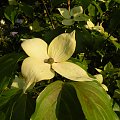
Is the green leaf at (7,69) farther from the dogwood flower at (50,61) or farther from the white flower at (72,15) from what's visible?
the white flower at (72,15)

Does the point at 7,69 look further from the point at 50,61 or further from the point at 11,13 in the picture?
the point at 11,13

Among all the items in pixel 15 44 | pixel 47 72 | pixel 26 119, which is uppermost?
pixel 47 72

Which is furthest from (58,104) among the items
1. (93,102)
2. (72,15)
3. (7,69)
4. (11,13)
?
(11,13)

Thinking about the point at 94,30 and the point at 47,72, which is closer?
the point at 47,72

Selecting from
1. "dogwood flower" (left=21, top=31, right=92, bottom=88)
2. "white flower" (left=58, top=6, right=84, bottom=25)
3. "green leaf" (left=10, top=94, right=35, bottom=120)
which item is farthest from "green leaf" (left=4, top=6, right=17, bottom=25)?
"green leaf" (left=10, top=94, right=35, bottom=120)

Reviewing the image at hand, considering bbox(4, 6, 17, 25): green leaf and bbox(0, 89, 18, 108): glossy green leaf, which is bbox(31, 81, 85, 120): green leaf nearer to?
bbox(0, 89, 18, 108): glossy green leaf

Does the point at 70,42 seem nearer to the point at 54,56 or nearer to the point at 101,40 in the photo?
the point at 54,56

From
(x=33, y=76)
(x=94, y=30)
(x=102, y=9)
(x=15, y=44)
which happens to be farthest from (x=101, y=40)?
(x=15, y=44)

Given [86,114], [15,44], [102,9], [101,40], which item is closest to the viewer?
[86,114]
